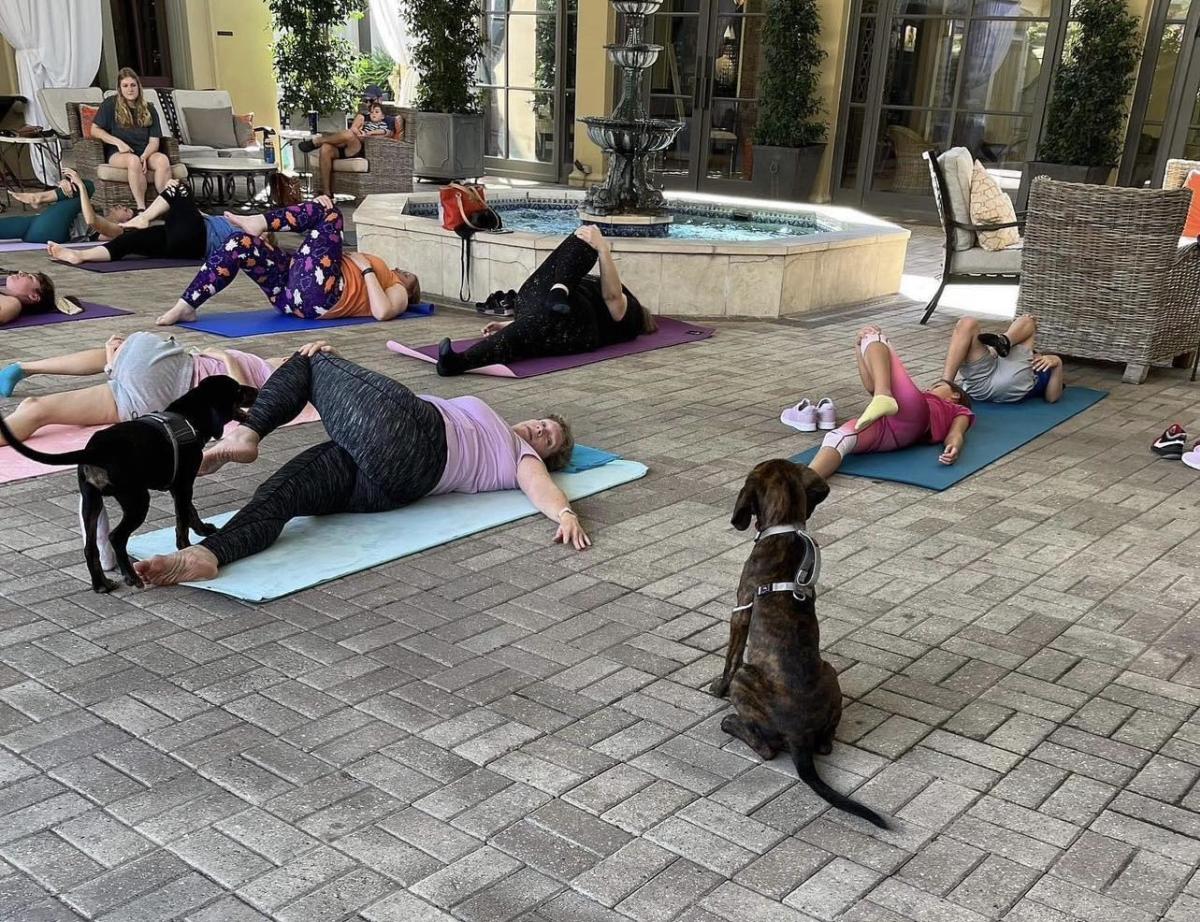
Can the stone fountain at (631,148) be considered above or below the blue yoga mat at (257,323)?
above

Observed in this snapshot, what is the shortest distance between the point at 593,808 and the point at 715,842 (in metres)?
0.24

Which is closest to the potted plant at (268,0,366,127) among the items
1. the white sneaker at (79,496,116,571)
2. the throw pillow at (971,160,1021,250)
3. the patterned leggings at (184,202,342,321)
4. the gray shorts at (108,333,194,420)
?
the patterned leggings at (184,202,342,321)

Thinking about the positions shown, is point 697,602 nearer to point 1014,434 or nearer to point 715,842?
point 715,842

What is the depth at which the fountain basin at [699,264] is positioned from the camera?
6.55 metres

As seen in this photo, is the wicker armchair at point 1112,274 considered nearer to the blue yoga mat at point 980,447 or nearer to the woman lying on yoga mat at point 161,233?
the blue yoga mat at point 980,447

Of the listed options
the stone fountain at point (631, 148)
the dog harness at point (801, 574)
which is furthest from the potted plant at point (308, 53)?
the dog harness at point (801, 574)

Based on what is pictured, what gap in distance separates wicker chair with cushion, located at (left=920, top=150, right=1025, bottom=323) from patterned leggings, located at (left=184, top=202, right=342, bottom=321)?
3636 millimetres

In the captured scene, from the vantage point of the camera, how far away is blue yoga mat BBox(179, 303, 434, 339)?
5898mm

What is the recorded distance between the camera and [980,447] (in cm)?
440

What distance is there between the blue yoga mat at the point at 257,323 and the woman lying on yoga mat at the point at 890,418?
126 inches

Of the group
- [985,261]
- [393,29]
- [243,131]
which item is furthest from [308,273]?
[393,29]

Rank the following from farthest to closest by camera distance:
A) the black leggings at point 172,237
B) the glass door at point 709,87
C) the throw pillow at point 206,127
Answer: the glass door at point 709,87 < the throw pillow at point 206,127 < the black leggings at point 172,237

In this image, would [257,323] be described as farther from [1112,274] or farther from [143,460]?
[1112,274]

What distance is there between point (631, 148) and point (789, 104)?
4539mm
